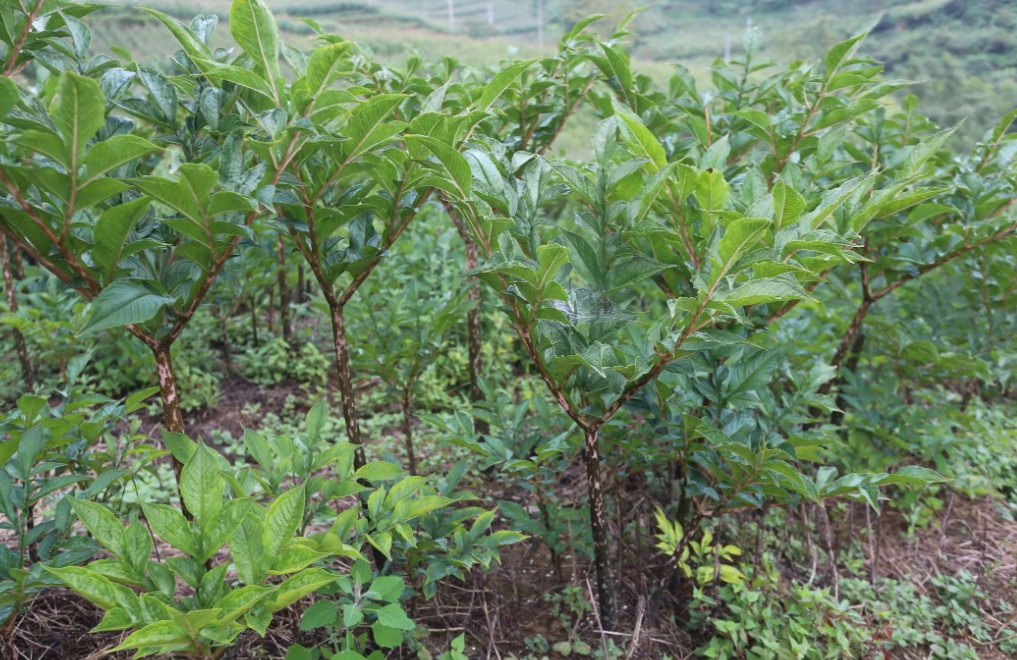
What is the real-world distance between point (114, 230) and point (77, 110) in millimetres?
197

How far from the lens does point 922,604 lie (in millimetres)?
1674

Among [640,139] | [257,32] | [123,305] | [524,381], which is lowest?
[524,381]

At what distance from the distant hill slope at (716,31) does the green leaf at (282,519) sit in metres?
3.12

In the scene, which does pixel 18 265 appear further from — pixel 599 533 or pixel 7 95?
pixel 599 533

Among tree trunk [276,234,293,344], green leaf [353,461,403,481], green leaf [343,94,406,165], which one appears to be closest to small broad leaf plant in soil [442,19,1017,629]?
green leaf [343,94,406,165]

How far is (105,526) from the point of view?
2.87 feet

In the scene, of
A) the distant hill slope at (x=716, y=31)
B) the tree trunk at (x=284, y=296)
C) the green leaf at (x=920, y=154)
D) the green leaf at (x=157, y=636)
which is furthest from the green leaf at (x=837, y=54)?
the distant hill slope at (x=716, y=31)

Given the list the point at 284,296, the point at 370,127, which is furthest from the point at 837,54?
the point at 284,296

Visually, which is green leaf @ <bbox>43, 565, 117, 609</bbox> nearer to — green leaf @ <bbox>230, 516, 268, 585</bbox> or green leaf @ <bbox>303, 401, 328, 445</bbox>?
green leaf @ <bbox>230, 516, 268, 585</bbox>

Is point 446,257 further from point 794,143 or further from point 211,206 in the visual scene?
point 211,206

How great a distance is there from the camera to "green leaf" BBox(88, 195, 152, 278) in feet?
2.95

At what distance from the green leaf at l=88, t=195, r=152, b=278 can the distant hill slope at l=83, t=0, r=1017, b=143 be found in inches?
114

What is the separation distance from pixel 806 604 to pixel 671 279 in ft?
2.78

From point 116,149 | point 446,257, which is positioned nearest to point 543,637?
point 116,149
